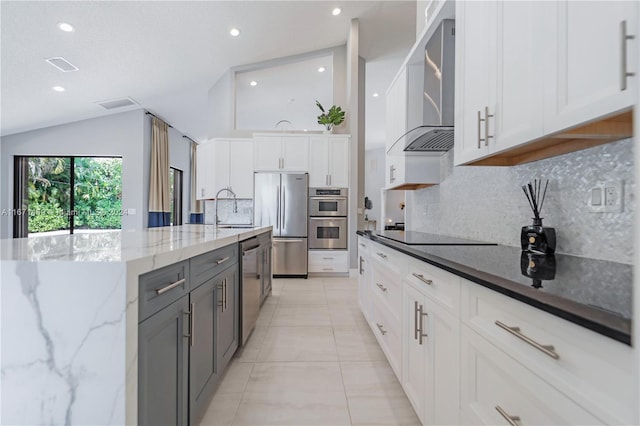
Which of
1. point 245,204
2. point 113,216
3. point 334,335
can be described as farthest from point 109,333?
point 113,216

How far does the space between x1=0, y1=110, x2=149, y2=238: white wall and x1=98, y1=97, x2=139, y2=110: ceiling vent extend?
534 mm

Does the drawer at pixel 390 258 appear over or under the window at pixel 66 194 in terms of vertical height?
under

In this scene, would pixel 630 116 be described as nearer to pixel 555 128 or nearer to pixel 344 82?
pixel 555 128

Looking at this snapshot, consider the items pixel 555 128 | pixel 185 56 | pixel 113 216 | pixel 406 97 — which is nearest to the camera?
pixel 555 128

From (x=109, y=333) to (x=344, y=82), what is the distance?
5.58 meters

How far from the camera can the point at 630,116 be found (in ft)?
2.73

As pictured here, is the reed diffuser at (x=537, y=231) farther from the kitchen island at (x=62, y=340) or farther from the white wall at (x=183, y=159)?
the white wall at (x=183, y=159)

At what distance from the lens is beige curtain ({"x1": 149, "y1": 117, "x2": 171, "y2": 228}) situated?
22.9 feet

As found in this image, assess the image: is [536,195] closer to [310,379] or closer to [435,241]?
[435,241]

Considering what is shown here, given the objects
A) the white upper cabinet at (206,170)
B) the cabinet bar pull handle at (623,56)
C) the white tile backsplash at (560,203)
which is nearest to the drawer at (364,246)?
the white tile backsplash at (560,203)

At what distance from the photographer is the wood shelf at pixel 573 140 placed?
918 millimetres

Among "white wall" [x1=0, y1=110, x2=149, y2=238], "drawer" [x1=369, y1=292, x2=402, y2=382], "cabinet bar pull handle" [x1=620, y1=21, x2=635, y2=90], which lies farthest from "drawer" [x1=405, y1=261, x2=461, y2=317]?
"white wall" [x1=0, y1=110, x2=149, y2=238]

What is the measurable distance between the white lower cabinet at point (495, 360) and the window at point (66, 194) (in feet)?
24.1

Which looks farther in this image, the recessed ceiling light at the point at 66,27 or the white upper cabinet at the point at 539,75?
the recessed ceiling light at the point at 66,27
